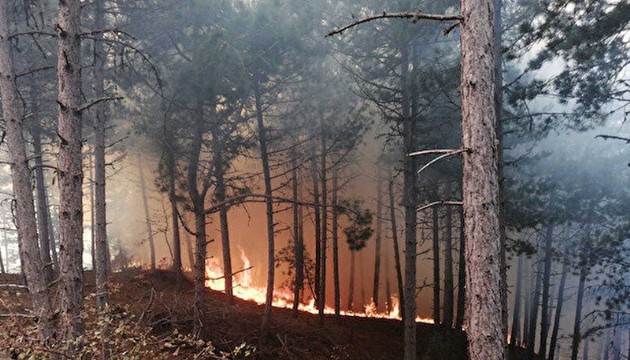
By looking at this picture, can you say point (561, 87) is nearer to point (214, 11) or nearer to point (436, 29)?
point (436, 29)

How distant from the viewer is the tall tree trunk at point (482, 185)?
176 inches

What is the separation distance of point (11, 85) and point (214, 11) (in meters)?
7.80

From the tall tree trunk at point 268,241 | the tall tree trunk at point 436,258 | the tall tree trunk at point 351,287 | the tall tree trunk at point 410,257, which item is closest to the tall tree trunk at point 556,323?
the tall tree trunk at point 436,258

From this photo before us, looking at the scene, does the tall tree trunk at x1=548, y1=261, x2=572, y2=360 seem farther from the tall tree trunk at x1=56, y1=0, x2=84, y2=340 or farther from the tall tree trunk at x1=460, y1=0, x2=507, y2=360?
the tall tree trunk at x1=56, y1=0, x2=84, y2=340

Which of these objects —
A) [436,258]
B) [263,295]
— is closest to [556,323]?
[436,258]

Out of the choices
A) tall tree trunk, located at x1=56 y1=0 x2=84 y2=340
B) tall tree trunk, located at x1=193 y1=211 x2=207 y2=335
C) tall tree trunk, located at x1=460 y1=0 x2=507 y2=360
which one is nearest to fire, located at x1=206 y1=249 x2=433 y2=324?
tall tree trunk, located at x1=193 y1=211 x2=207 y2=335

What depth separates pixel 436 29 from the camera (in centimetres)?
1362

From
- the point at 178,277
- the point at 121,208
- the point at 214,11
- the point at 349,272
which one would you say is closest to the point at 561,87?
the point at 214,11

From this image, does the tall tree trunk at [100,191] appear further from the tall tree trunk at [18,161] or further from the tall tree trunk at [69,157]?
the tall tree trunk at [69,157]

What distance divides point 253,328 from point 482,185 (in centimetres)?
1054

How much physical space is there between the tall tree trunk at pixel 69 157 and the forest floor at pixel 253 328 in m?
2.97

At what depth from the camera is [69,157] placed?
571 centimetres

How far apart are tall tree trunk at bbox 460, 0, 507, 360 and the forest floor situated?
18.1 ft

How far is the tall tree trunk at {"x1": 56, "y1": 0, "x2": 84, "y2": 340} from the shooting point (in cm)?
566
